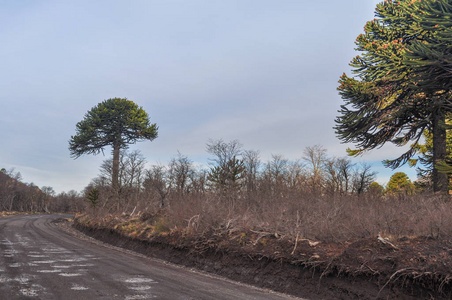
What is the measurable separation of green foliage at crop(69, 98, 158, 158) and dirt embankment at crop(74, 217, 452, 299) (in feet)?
86.7

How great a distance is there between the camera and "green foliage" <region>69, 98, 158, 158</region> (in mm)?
35469

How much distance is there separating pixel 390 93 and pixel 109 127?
29.6 metres

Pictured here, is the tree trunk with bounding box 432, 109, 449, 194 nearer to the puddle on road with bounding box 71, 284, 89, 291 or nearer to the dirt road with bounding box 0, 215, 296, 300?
the dirt road with bounding box 0, 215, 296, 300

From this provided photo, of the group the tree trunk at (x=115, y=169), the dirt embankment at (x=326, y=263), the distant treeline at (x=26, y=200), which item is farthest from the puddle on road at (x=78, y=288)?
the distant treeline at (x=26, y=200)

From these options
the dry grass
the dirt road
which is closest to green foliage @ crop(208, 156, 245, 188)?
the dry grass

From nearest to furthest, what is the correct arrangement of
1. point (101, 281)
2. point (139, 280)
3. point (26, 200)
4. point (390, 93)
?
1. point (101, 281)
2. point (139, 280)
3. point (390, 93)
4. point (26, 200)

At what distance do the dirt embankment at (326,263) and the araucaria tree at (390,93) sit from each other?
10.2m

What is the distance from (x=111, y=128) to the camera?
36188 millimetres

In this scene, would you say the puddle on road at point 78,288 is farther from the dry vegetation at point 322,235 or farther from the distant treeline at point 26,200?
the distant treeline at point 26,200

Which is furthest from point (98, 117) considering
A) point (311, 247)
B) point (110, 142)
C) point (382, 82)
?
point (311, 247)

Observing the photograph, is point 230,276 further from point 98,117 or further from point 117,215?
point 98,117

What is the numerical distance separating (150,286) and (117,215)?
47.1 feet

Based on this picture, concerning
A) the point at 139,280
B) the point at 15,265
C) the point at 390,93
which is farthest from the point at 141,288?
the point at 390,93

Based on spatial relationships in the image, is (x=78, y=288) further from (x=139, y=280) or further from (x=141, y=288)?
(x=139, y=280)
